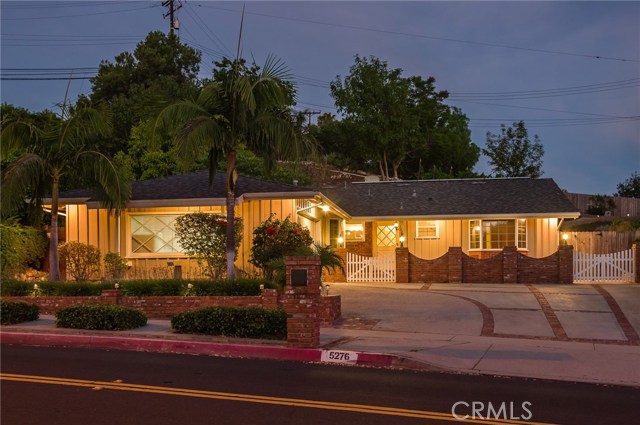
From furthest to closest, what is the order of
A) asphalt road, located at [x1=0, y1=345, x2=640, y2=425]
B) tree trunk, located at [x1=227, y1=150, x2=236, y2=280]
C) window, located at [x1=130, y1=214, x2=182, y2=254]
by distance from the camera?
1. window, located at [x1=130, y1=214, x2=182, y2=254]
2. tree trunk, located at [x1=227, y1=150, x2=236, y2=280]
3. asphalt road, located at [x1=0, y1=345, x2=640, y2=425]

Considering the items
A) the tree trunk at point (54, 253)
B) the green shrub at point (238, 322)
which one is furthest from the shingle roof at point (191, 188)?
the green shrub at point (238, 322)

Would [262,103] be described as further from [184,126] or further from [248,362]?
[248,362]

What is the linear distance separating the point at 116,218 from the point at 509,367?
1397cm

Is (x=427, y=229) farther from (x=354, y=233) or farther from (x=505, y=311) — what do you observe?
(x=505, y=311)

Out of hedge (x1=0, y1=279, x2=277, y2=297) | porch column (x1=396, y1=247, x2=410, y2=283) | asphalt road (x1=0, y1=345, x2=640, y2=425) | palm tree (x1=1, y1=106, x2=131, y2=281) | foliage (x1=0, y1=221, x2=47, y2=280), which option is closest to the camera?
asphalt road (x1=0, y1=345, x2=640, y2=425)

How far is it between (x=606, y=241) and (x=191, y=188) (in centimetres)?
1771

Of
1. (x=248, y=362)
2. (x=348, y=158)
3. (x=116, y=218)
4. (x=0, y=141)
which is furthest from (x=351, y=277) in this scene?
(x=348, y=158)

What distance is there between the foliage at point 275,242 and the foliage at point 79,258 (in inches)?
187

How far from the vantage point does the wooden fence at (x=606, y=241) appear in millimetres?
29516

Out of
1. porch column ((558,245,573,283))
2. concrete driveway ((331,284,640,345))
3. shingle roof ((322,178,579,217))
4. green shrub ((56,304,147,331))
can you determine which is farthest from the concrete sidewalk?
shingle roof ((322,178,579,217))

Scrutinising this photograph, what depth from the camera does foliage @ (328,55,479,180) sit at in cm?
4712

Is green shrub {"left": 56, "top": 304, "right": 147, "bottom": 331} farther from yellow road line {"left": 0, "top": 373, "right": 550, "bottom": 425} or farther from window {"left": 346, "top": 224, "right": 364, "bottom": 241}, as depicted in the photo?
window {"left": 346, "top": 224, "right": 364, "bottom": 241}

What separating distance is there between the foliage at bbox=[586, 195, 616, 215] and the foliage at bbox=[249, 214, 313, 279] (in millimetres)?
30256

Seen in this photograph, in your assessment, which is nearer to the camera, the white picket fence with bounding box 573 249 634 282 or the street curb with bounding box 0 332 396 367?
the street curb with bounding box 0 332 396 367
